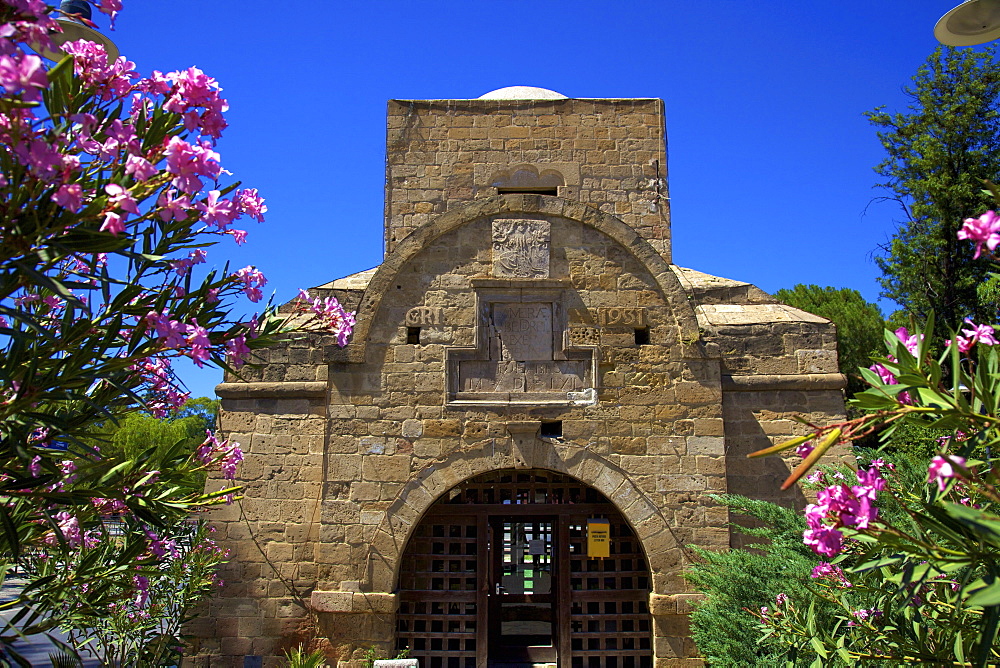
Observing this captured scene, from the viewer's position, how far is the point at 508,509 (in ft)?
22.7

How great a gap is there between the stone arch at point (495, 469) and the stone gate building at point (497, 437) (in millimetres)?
17

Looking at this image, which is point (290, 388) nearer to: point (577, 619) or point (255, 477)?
point (255, 477)

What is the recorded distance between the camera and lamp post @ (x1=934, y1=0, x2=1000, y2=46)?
476 centimetres

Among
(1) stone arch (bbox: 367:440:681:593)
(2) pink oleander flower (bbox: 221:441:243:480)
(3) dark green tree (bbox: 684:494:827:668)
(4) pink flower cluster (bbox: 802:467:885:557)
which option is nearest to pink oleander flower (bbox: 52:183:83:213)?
(2) pink oleander flower (bbox: 221:441:243:480)

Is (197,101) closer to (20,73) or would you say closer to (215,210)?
(215,210)

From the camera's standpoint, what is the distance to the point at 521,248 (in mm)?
6902

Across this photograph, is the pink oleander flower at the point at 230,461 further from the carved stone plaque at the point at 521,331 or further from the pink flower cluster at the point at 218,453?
the carved stone plaque at the point at 521,331

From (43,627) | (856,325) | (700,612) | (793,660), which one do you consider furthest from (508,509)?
(856,325)

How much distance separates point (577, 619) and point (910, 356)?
528cm

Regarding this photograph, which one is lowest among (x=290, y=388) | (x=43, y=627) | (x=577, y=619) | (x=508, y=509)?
(x=577, y=619)

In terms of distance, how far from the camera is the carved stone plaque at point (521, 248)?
6.86 metres

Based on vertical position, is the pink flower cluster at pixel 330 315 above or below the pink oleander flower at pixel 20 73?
below

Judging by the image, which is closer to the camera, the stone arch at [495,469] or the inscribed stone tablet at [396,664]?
the inscribed stone tablet at [396,664]

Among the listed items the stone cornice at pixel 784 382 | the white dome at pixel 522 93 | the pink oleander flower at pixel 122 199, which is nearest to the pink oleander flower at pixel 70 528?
the pink oleander flower at pixel 122 199
